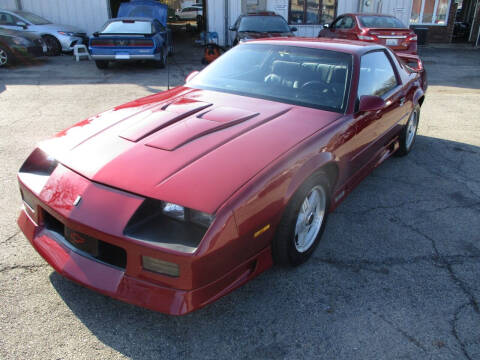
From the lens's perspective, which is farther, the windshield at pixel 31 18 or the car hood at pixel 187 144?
the windshield at pixel 31 18

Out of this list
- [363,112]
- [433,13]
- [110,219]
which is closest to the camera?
[110,219]

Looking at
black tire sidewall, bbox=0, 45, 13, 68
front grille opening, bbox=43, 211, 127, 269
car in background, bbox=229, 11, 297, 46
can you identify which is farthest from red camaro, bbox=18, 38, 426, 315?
black tire sidewall, bbox=0, 45, 13, 68

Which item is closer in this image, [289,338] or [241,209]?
[241,209]

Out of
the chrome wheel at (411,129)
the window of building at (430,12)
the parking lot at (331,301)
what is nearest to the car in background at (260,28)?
the chrome wheel at (411,129)

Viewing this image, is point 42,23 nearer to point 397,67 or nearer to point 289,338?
point 397,67

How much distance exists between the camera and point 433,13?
18.7 m

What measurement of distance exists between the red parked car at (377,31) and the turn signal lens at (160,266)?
1007cm

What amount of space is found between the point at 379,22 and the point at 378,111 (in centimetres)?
902

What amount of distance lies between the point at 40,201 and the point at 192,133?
3.21ft

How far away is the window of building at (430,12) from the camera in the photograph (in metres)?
18.5

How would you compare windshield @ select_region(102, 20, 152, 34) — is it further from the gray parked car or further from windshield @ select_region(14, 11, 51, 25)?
windshield @ select_region(14, 11, 51, 25)

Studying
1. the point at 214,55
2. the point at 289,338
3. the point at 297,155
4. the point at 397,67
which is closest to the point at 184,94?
the point at 297,155

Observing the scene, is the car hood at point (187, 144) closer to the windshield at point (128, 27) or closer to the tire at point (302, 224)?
the tire at point (302, 224)

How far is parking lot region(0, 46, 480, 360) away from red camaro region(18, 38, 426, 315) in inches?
11.2
